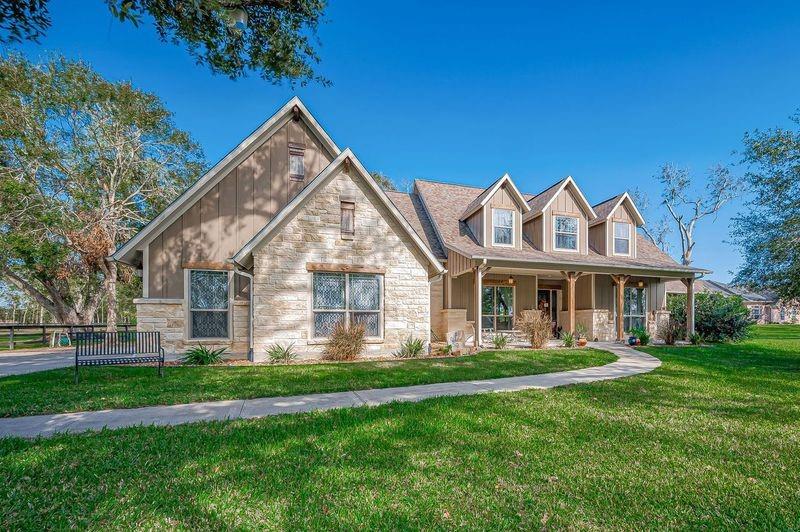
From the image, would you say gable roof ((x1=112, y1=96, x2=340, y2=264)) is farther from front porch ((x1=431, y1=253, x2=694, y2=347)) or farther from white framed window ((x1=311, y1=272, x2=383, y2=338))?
front porch ((x1=431, y1=253, x2=694, y2=347))

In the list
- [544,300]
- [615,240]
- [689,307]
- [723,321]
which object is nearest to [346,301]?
[544,300]

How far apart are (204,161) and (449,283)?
1844 cm

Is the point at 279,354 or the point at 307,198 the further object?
the point at 307,198

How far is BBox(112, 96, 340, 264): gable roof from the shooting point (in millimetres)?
10492

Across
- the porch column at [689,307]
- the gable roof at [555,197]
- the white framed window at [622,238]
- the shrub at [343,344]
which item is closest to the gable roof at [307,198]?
the shrub at [343,344]

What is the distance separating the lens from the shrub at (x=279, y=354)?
32.6 ft

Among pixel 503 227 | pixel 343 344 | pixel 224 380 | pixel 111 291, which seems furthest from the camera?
pixel 111 291

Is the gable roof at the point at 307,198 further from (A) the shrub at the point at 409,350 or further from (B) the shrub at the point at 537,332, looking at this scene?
(B) the shrub at the point at 537,332

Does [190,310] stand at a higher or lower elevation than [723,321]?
higher

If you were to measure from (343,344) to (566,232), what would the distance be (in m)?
11.4

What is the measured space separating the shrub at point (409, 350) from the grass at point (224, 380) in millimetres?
753

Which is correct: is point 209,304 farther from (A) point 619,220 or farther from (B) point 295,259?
(A) point 619,220

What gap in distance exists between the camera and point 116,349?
25.8 ft

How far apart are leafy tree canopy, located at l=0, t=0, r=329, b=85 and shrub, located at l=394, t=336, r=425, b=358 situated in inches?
309
